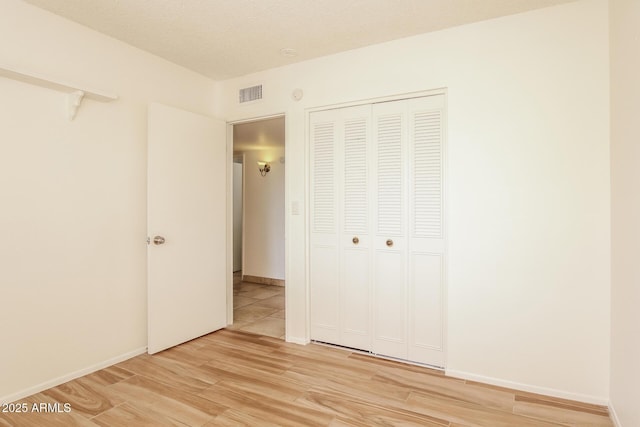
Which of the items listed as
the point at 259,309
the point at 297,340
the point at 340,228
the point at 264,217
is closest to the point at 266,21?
the point at 340,228

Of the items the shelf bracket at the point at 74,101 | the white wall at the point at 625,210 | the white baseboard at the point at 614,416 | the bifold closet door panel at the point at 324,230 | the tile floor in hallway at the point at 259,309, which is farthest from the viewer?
the tile floor in hallway at the point at 259,309

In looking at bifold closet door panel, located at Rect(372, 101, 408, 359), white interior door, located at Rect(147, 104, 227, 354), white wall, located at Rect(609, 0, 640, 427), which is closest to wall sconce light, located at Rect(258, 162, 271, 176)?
white interior door, located at Rect(147, 104, 227, 354)

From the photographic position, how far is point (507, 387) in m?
2.40

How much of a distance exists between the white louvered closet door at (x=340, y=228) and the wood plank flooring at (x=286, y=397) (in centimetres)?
32

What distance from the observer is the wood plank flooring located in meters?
2.03

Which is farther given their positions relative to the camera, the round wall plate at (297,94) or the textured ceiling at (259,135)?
the textured ceiling at (259,135)

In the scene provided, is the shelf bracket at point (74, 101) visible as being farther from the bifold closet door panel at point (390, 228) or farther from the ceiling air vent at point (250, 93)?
the bifold closet door panel at point (390, 228)

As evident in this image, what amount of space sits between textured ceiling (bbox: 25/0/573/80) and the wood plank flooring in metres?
2.55

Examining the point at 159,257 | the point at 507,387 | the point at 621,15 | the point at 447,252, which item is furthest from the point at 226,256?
the point at 621,15

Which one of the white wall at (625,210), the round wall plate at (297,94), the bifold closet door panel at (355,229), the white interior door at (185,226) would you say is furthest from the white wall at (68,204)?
the white wall at (625,210)

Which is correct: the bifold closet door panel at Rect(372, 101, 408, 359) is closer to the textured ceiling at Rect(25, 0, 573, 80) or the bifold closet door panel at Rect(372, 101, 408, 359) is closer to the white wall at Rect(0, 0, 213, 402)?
the textured ceiling at Rect(25, 0, 573, 80)

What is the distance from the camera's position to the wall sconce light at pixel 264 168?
611 centimetres

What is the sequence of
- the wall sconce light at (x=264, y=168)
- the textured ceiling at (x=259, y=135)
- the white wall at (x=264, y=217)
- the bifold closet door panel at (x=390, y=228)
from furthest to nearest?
the wall sconce light at (x=264, y=168), the white wall at (x=264, y=217), the textured ceiling at (x=259, y=135), the bifold closet door panel at (x=390, y=228)

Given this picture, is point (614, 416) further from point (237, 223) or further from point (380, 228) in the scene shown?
point (237, 223)
